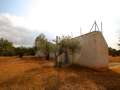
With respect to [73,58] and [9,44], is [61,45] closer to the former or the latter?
[73,58]

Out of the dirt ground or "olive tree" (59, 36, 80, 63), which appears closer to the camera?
Result: the dirt ground

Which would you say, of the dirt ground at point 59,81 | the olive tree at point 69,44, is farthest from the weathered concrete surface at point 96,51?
the dirt ground at point 59,81

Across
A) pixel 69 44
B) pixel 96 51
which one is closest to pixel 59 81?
pixel 96 51

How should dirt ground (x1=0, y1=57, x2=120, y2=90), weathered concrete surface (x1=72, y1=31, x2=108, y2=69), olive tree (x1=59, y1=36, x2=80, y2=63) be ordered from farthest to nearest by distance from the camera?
olive tree (x1=59, y1=36, x2=80, y2=63) → weathered concrete surface (x1=72, y1=31, x2=108, y2=69) → dirt ground (x1=0, y1=57, x2=120, y2=90)

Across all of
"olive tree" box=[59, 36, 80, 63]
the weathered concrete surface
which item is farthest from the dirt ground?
"olive tree" box=[59, 36, 80, 63]

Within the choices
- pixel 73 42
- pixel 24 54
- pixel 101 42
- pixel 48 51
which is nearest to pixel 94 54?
pixel 101 42

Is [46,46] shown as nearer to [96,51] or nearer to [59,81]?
[96,51]

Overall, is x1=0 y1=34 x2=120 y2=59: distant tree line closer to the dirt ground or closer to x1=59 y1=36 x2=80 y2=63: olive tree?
x1=59 y1=36 x2=80 y2=63: olive tree

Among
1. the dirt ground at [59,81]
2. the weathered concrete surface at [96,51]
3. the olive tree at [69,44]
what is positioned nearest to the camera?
the dirt ground at [59,81]

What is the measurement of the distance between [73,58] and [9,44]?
160 ft

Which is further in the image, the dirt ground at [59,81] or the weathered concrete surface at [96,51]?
the weathered concrete surface at [96,51]

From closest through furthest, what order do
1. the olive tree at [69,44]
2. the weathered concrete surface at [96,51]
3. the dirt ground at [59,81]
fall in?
the dirt ground at [59,81] → the weathered concrete surface at [96,51] → the olive tree at [69,44]

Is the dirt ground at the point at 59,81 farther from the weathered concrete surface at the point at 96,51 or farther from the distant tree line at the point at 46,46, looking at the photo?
the distant tree line at the point at 46,46

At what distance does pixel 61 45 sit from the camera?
59.0 feet
